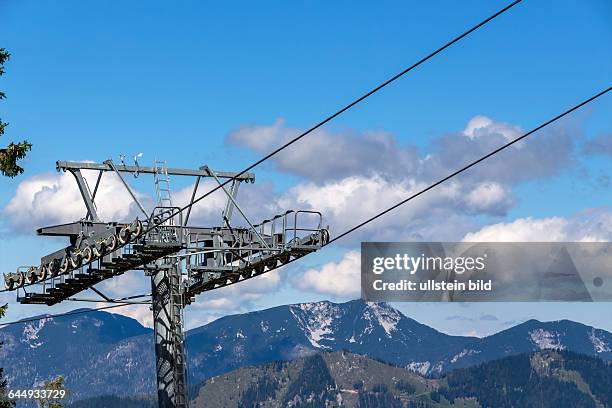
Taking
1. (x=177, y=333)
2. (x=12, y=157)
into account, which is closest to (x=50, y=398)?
(x=177, y=333)

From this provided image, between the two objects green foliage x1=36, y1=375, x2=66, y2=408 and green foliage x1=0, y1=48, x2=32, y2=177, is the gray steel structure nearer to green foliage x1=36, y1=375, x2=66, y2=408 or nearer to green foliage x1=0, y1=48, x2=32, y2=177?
green foliage x1=0, y1=48, x2=32, y2=177

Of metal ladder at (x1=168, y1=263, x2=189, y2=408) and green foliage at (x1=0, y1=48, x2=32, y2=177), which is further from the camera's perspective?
metal ladder at (x1=168, y1=263, x2=189, y2=408)

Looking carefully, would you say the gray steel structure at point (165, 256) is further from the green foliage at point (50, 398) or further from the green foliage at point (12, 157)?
the green foliage at point (50, 398)

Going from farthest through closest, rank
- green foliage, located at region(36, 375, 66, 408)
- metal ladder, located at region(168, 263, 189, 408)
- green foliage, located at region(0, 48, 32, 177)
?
1. green foliage, located at region(36, 375, 66, 408)
2. metal ladder, located at region(168, 263, 189, 408)
3. green foliage, located at region(0, 48, 32, 177)

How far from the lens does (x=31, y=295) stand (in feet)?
176

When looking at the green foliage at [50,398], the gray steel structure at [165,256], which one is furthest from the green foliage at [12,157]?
the green foliage at [50,398]

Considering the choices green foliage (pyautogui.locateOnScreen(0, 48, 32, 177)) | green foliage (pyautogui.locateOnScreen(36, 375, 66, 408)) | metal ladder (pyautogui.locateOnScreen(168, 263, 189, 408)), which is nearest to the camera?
green foliage (pyautogui.locateOnScreen(0, 48, 32, 177))

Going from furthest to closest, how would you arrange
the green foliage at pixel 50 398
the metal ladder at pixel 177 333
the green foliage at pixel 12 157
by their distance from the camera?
the green foliage at pixel 50 398 → the metal ladder at pixel 177 333 → the green foliage at pixel 12 157

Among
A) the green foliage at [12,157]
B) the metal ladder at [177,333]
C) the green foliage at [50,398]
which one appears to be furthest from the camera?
the green foliage at [50,398]

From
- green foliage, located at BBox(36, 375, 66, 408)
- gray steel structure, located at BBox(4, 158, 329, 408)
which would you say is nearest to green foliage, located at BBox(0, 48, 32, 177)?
gray steel structure, located at BBox(4, 158, 329, 408)

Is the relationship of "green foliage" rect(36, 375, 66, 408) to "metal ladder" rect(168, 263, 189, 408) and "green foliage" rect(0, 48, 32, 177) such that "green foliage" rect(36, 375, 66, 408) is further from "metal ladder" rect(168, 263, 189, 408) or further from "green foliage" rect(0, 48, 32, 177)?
"green foliage" rect(0, 48, 32, 177)

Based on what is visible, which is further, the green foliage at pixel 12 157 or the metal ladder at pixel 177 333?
the metal ladder at pixel 177 333

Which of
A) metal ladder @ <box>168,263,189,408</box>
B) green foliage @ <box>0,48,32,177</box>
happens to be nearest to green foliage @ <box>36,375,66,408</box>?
metal ladder @ <box>168,263,189,408</box>

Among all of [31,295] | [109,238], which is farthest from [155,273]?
[109,238]
